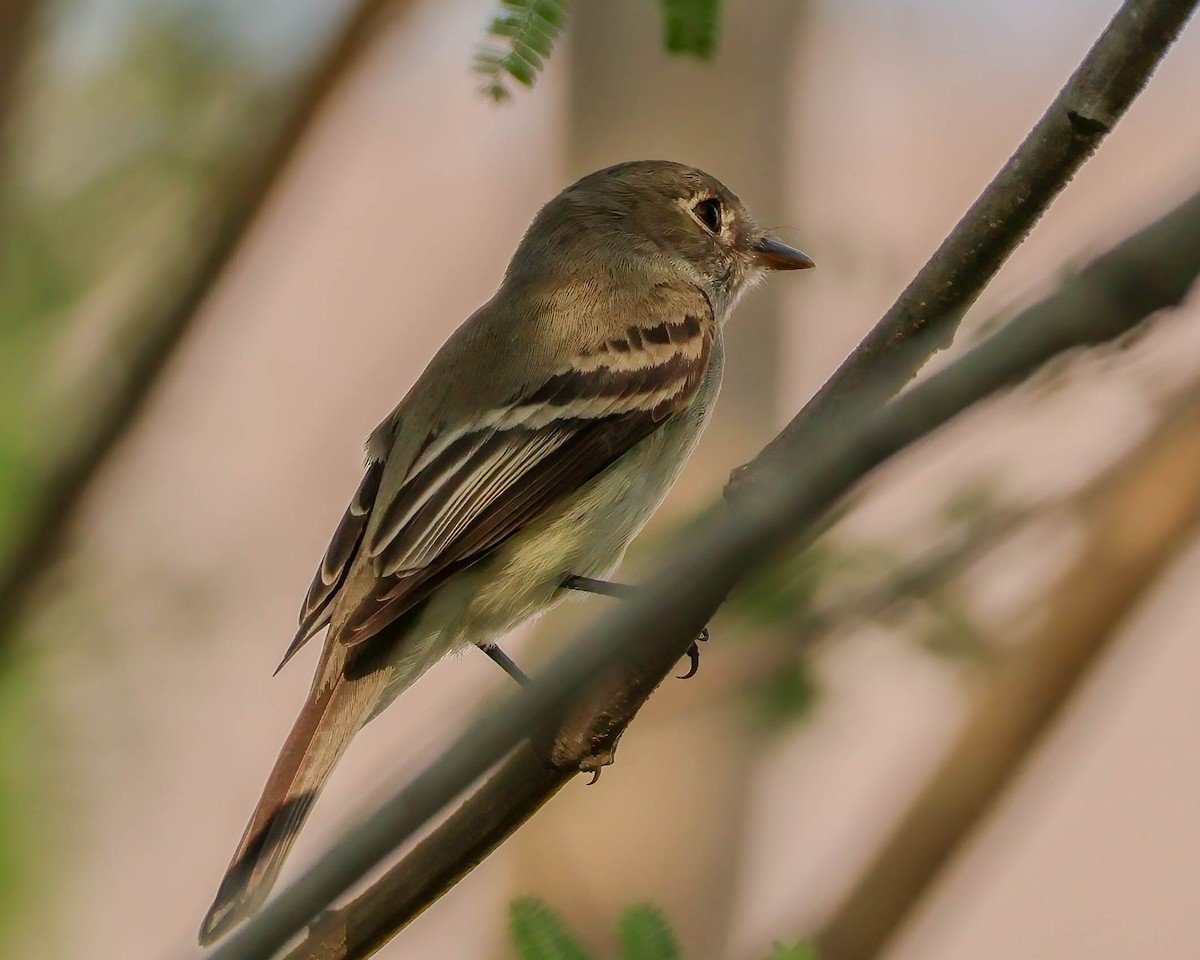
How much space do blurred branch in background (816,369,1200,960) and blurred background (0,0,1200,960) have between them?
12mm

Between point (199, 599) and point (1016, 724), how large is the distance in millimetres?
2867

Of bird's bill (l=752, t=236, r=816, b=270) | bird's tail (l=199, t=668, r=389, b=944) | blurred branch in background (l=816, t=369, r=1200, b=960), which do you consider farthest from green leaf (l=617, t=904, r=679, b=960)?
bird's bill (l=752, t=236, r=816, b=270)

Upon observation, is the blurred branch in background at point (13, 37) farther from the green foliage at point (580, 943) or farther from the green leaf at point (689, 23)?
the green foliage at point (580, 943)

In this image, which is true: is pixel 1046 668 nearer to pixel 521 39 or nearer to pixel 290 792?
pixel 290 792

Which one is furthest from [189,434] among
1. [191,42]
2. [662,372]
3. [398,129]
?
[662,372]

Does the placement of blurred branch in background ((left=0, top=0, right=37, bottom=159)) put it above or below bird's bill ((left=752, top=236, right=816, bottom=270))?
above

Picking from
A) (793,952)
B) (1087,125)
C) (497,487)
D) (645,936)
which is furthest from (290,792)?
(1087,125)

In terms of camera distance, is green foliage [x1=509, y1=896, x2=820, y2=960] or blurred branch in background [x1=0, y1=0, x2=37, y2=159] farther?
blurred branch in background [x1=0, y1=0, x2=37, y2=159]

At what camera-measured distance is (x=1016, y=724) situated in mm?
3936

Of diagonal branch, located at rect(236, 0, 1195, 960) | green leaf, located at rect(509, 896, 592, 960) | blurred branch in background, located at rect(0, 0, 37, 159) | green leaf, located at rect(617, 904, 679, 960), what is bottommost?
green leaf, located at rect(509, 896, 592, 960)

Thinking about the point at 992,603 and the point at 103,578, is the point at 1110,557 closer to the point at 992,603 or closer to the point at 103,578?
the point at 992,603

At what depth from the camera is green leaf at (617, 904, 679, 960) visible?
2008 mm

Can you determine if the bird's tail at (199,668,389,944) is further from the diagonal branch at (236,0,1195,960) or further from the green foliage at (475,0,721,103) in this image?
the green foliage at (475,0,721,103)

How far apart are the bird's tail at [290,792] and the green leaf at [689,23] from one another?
183 cm
